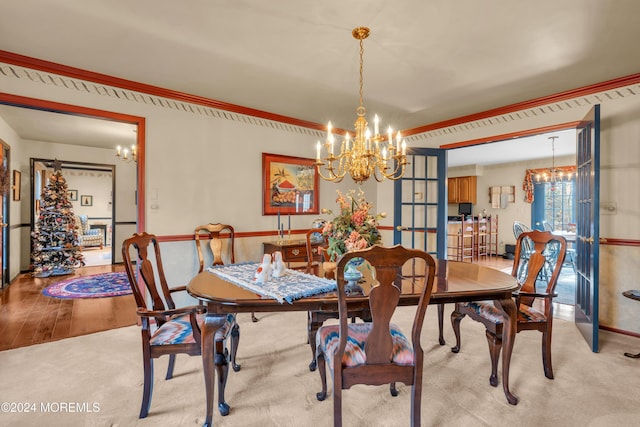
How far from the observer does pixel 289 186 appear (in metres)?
4.38

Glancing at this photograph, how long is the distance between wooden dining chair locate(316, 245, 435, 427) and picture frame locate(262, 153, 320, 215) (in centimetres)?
273

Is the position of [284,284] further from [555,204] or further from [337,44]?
[555,204]

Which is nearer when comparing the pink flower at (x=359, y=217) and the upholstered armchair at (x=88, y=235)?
the pink flower at (x=359, y=217)

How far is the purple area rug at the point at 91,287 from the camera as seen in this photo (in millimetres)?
4348

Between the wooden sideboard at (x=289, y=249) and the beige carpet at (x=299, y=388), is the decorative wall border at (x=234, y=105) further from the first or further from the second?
the beige carpet at (x=299, y=388)

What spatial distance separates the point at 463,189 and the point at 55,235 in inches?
361

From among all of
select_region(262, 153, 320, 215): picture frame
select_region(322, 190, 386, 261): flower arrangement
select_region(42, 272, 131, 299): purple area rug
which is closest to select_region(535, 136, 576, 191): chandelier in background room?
select_region(262, 153, 320, 215): picture frame

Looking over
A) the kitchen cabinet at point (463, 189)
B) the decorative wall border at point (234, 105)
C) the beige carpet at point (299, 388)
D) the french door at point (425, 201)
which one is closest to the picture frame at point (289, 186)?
the decorative wall border at point (234, 105)

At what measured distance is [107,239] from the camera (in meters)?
9.97

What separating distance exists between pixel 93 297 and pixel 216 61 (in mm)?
3474

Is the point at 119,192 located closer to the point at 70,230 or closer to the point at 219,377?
the point at 70,230

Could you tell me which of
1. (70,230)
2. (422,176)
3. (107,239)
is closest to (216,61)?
(422,176)

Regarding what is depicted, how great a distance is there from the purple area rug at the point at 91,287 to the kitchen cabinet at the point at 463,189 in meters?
8.02

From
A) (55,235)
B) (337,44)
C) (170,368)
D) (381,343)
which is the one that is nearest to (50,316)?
(170,368)
